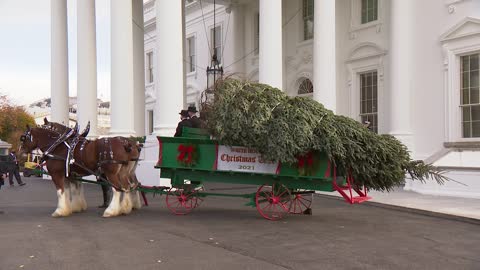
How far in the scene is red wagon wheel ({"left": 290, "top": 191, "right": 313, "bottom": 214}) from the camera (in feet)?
32.0

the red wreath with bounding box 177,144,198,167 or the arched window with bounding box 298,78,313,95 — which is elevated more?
the arched window with bounding box 298,78,313,95

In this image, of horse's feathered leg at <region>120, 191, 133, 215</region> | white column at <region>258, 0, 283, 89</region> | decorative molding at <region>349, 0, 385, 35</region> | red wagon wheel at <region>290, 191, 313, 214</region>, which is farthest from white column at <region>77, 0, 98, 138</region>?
red wagon wheel at <region>290, 191, 313, 214</region>

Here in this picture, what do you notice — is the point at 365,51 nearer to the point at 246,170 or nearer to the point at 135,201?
the point at 246,170

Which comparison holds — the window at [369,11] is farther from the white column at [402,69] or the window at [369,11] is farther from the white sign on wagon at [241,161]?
the white sign on wagon at [241,161]

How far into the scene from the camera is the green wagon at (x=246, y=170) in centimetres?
882

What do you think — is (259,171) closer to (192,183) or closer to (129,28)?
(192,183)

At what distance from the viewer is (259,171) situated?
29.8 ft

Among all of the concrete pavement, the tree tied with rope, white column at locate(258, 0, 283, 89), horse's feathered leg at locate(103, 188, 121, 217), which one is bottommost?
the concrete pavement

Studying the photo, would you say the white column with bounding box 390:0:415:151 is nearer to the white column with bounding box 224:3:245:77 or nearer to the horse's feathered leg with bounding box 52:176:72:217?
the white column with bounding box 224:3:245:77

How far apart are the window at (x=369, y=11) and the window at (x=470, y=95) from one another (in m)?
3.99

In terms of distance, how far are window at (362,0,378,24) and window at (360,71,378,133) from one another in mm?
1962

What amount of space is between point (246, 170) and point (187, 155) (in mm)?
1140

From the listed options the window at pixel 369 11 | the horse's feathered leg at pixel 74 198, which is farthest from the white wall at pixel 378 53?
the horse's feathered leg at pixel 74 198

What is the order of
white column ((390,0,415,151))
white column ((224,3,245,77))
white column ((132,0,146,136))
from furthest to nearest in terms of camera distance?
1. white column ((224,3,245,77))
2. white column ((132,0,146,136))
3. white column ((390,0,415,151))
